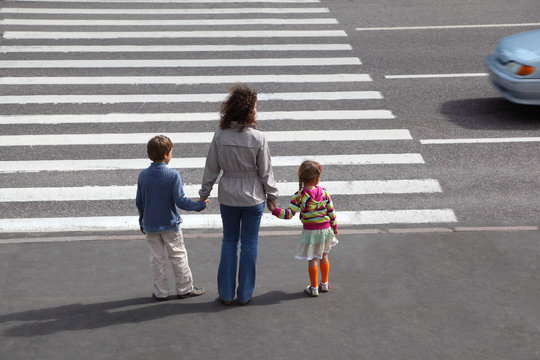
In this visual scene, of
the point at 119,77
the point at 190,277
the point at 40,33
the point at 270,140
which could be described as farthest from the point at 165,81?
the point at 190,277

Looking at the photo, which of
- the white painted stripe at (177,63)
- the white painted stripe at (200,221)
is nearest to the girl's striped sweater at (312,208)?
the white painted stripe at (200,221)

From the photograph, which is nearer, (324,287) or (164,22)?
(324,287)

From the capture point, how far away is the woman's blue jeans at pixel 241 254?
20.9 feet

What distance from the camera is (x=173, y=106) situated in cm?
1260

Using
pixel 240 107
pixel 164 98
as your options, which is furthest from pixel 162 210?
pixel 164 98

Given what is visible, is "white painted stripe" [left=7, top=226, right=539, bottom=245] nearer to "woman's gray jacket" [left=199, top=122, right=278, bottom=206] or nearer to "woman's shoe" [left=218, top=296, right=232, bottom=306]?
"woman's shoe" [left=218, top=296, right=232, bottom=306]

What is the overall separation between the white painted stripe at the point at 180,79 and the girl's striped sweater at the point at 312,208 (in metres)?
7.65

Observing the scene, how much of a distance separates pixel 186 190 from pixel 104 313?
11.4ft

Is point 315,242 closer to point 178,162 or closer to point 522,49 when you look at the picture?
point 178,162

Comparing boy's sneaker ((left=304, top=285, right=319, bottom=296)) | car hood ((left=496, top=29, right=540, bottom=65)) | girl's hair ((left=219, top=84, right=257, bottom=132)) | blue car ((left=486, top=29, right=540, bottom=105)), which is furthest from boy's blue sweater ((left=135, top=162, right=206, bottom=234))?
car hood ((left=496, top=29, right=540, bottom=65))

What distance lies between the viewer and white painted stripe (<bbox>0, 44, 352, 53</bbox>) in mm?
15445

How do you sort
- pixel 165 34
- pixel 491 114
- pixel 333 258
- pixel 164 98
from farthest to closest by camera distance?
1. pixel 165 34
2. pixel 164 98
3. pixel 491 114
4. pixel 333 258

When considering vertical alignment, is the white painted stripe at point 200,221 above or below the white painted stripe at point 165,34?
below

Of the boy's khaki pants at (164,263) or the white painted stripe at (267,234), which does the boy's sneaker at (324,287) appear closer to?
the boy's khaki pants at (164,263)
